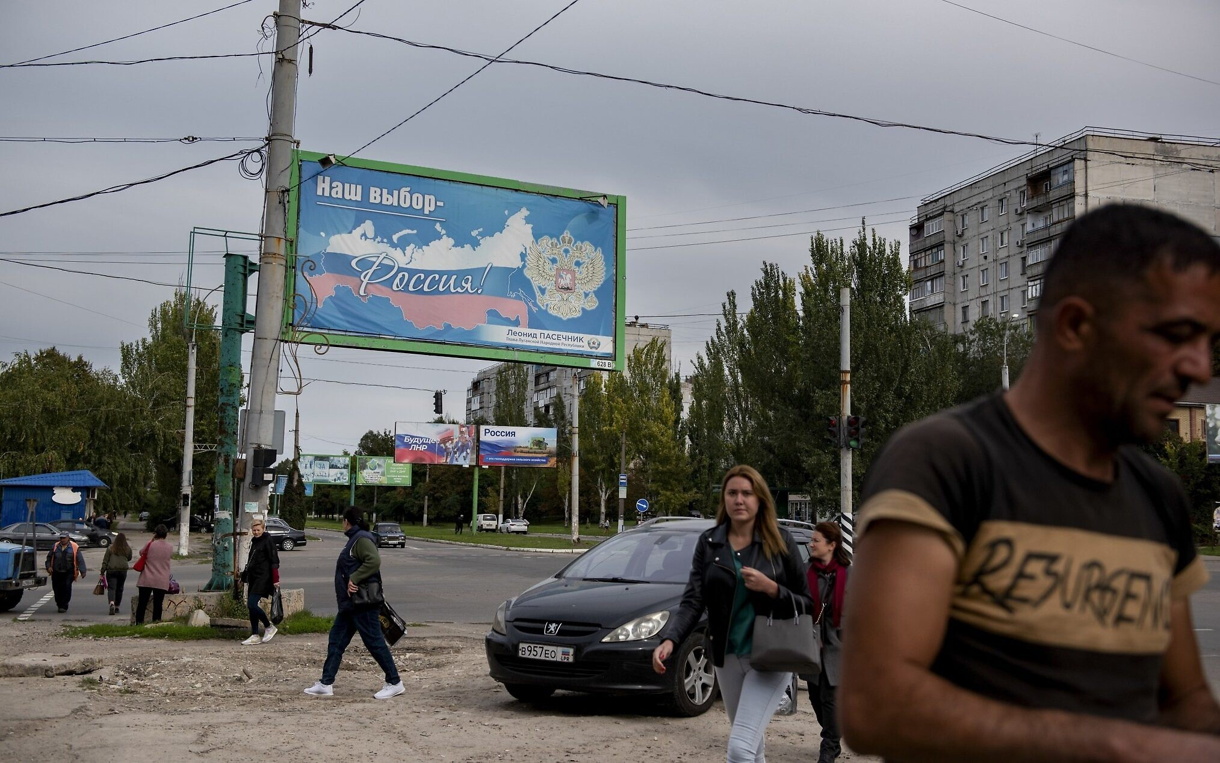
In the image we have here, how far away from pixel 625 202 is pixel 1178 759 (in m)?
26.7

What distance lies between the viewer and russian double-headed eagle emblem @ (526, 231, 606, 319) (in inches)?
1049

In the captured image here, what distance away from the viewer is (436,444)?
263 ft

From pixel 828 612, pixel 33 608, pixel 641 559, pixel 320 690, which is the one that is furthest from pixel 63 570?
pixel 828 612

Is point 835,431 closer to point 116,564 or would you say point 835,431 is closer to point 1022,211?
point 116,564

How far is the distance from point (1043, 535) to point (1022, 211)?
7485 cm

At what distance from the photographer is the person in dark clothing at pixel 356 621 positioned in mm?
10406

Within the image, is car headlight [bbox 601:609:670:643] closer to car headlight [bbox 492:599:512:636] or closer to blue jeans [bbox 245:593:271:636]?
car headlight [bbox 492:599:512:636]

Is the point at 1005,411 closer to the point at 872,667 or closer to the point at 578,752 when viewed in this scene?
the point at 872,667

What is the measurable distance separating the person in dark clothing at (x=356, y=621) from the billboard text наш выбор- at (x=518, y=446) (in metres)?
66.8

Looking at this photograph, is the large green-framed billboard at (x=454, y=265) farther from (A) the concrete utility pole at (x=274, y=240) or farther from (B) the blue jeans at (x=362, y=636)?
(B) the blue jeans at (x=362, y=636)

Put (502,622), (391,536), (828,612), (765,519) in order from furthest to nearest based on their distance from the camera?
1. (391,536)
2. (502,622)
3. (828,612)
4. (765,519)

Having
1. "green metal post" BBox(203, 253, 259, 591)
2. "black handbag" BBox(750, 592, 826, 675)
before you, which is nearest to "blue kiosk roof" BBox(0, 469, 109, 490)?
"green metal post" BBox(203, 253, 259, 591)

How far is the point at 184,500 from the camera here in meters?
40.8

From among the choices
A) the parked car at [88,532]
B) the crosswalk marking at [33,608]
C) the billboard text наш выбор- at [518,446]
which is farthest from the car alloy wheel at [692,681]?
the billboard text наш выбор- at [518,446]
